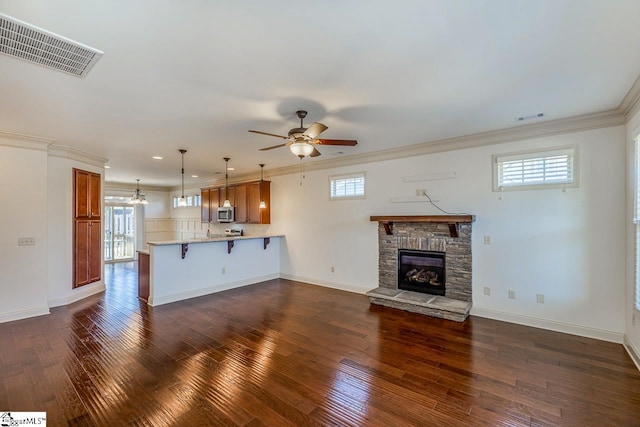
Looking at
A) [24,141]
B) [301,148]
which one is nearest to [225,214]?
[24,141]

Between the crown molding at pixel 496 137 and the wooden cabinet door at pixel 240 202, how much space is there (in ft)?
8.64

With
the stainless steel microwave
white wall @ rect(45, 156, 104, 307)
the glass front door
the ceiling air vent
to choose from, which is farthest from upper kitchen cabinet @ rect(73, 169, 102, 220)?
the glass front door

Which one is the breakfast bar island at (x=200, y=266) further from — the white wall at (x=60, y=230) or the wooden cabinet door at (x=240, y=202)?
the wooden cabinet door at (x=240, y=202)

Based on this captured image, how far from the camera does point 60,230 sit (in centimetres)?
493

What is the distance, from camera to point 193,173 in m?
7.96

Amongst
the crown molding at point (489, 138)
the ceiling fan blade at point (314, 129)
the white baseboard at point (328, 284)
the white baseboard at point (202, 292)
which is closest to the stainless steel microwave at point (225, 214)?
the white baseboard at point (202, 292)

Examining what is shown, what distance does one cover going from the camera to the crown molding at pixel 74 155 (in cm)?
479

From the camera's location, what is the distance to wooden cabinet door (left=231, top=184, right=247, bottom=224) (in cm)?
766

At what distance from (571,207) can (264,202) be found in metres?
5.89

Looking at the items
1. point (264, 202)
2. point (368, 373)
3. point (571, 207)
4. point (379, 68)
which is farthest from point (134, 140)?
point (571, 207)

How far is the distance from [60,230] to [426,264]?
253 inches

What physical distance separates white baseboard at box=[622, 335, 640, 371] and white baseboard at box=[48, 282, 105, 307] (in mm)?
7949

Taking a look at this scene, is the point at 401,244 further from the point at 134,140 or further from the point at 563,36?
the point at 134,140

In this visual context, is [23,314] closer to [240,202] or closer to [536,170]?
[240,202]
